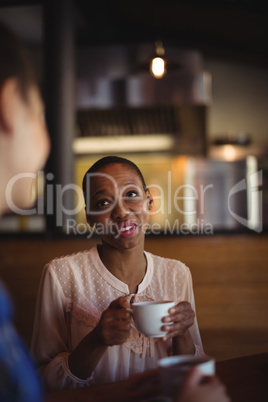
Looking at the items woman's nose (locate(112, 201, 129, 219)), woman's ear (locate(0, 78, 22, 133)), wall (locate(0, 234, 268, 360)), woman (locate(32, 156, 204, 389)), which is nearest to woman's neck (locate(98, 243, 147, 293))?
woman (locate(32, 156, 204, 389))

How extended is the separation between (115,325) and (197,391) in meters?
0.36

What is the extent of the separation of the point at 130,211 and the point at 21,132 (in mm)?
535

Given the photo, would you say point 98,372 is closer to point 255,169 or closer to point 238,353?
point 238,353

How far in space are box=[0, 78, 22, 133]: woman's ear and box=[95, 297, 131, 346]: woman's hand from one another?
1.58 ft

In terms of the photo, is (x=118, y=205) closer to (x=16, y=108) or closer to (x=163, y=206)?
(x=16, y=108)

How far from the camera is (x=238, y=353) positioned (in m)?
2.01

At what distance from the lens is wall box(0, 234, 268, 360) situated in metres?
1.93

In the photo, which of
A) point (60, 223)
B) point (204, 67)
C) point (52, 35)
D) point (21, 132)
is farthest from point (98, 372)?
point (204, 67)

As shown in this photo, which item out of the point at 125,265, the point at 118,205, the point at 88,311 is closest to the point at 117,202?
the point at 118,205

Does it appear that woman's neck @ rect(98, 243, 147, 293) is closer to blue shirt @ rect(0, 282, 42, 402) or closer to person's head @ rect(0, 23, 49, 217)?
person's head @ rect(0, 23, 49, 217)

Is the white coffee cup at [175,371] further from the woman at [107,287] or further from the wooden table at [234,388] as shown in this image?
the woman at [107,287]

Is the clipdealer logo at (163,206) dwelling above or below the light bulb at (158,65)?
below

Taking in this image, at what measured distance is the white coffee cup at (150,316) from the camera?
92 cm

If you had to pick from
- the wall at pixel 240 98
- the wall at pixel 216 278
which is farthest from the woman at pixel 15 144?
the wall at pixel 240 98
